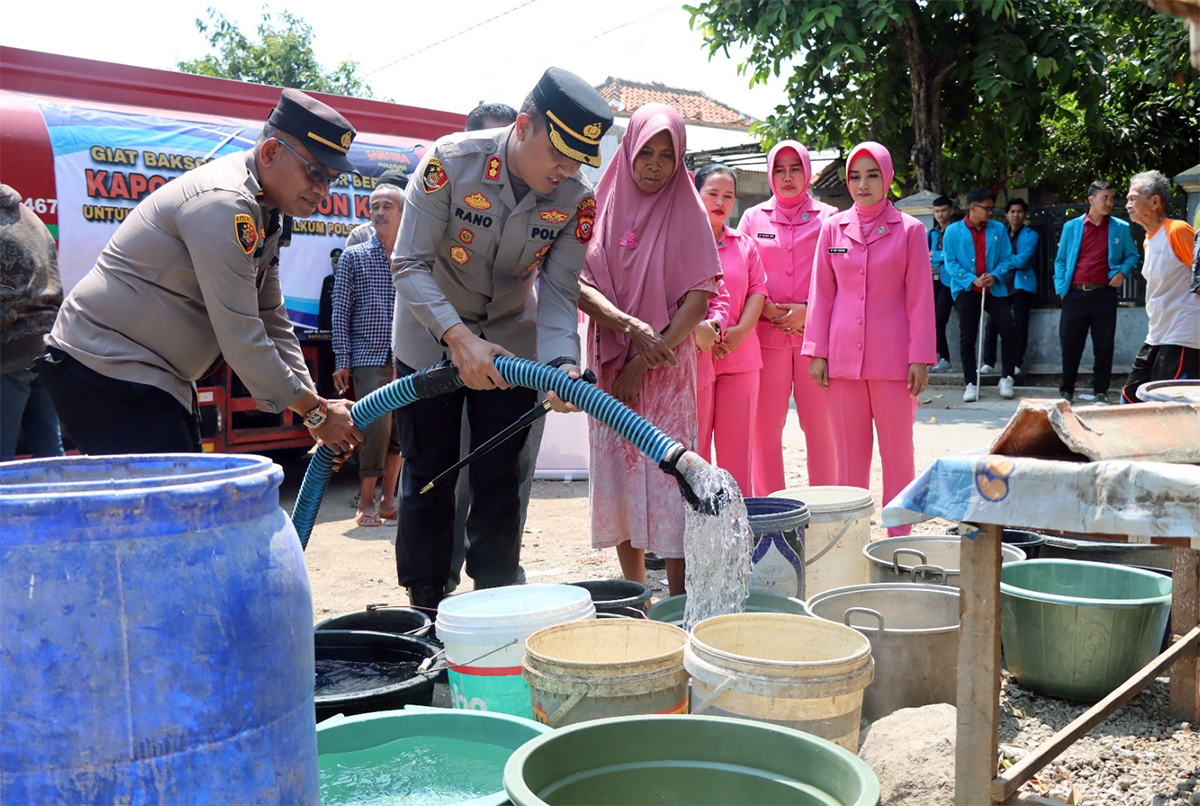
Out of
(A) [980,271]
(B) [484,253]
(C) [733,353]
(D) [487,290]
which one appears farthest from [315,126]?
(A) [980,271]

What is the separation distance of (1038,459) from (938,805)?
102cm

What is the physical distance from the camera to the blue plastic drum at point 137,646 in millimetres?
1353

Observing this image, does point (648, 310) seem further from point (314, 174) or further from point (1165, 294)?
point (1165, 294)

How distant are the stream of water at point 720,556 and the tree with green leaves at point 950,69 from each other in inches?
395

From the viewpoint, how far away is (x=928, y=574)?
376 centimetres

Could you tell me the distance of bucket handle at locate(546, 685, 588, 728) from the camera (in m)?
2.37

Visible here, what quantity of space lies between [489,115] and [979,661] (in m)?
3.97

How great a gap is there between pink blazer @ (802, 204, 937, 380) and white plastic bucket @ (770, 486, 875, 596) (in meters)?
1.11

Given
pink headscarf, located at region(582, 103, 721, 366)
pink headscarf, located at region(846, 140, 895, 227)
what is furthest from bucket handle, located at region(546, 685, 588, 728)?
pink headscarf, located at region(846, 140, 895, 227)

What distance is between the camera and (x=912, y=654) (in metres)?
3.04

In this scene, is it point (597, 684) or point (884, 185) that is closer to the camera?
point (597, 684)

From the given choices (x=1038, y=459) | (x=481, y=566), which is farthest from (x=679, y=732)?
(x=481, y=566)

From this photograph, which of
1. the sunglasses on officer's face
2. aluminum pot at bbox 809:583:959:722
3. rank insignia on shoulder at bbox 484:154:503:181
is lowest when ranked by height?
aluminum pot at bbox 809:583:959:722

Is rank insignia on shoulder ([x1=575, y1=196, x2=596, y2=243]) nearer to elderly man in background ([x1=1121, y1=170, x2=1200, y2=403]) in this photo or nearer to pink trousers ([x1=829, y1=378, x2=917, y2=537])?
pink trousers ([x1=829, y1=378, x2=917, y2=537])
